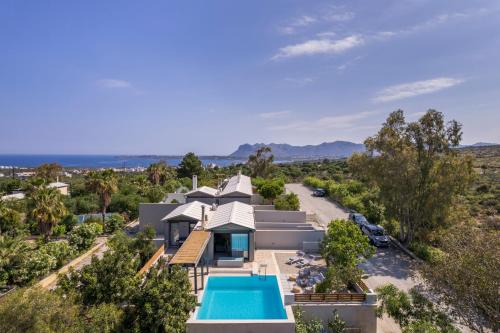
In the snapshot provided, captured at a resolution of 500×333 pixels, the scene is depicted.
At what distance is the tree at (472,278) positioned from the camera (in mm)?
9062

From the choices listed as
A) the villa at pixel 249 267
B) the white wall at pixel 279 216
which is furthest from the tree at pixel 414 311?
the white wall at pixel 279 216

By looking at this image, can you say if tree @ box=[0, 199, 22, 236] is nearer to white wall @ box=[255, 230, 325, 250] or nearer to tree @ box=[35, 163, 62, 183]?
white wall @ box=[255, 230, 325, 250]

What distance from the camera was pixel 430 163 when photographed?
71.9 ft

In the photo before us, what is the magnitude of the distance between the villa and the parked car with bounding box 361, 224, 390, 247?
4.57 m

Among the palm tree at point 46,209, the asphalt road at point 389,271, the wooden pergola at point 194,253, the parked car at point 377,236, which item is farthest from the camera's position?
the parked car at point 377,236

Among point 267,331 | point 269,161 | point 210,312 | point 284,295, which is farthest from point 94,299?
point 269,161

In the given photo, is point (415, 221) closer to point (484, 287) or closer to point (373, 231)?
point (373, 231)

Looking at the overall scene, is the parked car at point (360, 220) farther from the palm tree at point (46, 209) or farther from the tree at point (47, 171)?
the tree at point (47, 171)

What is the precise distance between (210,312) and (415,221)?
1716cm

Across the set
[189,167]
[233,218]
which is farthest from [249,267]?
[189,167]

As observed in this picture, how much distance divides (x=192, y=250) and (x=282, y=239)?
27.7ft

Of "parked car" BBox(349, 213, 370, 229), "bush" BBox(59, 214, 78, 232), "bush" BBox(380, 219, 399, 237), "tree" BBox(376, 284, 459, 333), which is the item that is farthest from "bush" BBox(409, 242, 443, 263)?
"bush" BBox(59, 214, 78, 232)

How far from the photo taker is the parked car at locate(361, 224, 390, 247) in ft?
74.8

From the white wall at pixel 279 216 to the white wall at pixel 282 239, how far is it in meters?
3.03
